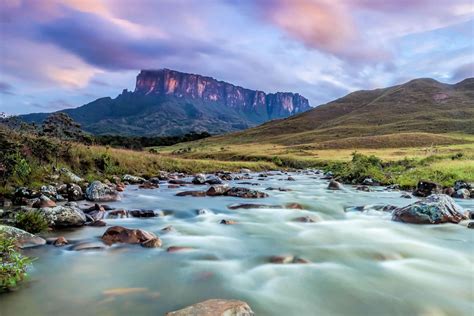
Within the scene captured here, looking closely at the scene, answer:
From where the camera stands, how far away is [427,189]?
2409 centimetres

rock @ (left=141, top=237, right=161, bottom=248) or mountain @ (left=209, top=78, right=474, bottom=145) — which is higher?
mountain @ (left=209, top=78, right=474, bottom=145)

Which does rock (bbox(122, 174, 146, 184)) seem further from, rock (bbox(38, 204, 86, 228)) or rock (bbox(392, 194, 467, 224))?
rock (bbox(392, 194, 467, 224))

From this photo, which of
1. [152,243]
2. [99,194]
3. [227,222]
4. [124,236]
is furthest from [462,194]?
[99,194]

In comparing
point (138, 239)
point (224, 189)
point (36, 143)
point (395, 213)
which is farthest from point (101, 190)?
point (395, 213)

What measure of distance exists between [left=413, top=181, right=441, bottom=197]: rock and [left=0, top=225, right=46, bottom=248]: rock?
70.1 ft

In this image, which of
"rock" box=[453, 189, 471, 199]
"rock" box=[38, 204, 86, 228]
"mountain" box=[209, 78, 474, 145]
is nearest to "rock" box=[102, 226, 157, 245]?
"rock" box=[38, 204, 86, 228]

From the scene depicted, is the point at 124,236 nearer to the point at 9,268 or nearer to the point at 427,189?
the point at 9,268

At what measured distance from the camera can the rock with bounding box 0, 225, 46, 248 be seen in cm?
1079

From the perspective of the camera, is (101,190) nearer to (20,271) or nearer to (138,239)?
(138,239)

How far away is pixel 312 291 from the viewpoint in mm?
8688

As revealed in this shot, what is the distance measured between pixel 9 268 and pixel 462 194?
22853mm

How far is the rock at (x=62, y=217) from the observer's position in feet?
44.4

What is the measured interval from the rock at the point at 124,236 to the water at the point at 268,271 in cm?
43

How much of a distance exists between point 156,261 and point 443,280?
24.5ft
